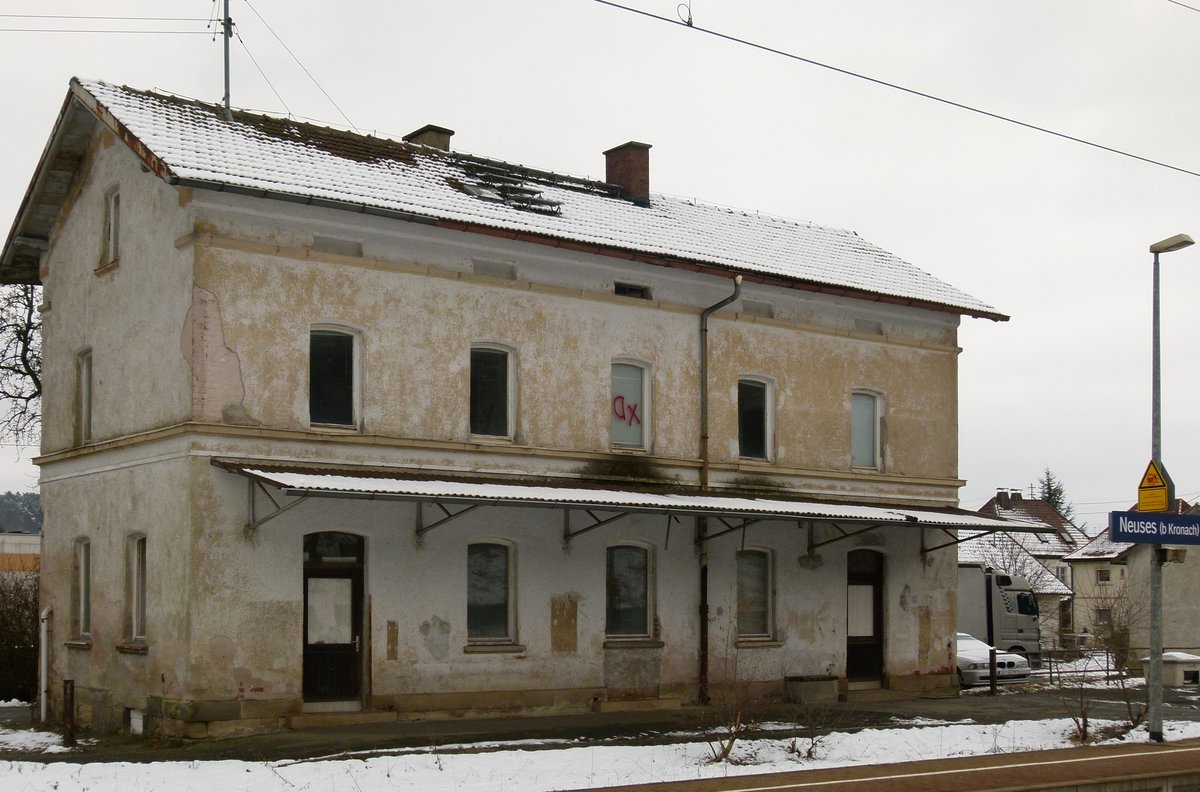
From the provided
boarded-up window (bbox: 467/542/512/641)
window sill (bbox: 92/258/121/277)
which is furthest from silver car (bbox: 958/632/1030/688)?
window sill (bbox: 92/258/121/277)

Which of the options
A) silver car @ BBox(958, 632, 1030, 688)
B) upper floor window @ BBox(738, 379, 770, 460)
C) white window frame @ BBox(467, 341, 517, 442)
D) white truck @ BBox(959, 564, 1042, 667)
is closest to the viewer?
white window frame @ BBox(467, 341, 517, 442)

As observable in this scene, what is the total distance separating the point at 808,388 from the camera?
81.6 ft

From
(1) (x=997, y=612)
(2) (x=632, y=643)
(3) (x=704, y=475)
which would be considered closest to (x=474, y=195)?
(3) (x=704, y=475)

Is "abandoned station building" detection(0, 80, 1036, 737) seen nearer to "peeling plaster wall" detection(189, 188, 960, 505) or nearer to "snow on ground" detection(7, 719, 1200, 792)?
"peeling plaster wall" detection(189, 188, 960, 505)

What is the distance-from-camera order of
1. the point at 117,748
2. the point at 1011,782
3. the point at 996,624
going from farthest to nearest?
1. the point at 996,624
2. the point at 117,748
3. the point at 1011,782

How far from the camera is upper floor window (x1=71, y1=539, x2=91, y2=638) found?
851 inches

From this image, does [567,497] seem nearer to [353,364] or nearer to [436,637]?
[436,637]

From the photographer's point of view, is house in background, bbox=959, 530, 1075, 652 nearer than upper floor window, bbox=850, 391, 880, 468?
No

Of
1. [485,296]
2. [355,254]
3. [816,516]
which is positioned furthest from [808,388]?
[355,254]

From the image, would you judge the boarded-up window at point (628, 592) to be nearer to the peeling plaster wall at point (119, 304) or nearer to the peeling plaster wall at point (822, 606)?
the peeling plaster wall at point (822, 606)

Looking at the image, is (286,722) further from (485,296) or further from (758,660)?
(758,660)

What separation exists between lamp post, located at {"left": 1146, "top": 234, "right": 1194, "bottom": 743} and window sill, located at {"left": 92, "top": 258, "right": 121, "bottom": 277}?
15.0 metres

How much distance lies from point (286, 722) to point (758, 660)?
340 inches

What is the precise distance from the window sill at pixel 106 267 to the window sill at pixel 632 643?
947 cm
